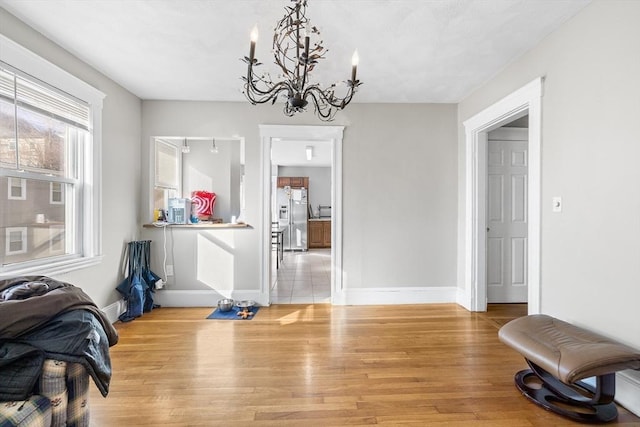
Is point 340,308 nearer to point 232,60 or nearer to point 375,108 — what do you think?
point 375,108

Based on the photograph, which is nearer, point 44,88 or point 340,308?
point 44,88

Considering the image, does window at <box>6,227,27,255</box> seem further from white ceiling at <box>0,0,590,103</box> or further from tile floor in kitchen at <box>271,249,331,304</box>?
tile floor in kitchen at <box>271,249,331,304</box>

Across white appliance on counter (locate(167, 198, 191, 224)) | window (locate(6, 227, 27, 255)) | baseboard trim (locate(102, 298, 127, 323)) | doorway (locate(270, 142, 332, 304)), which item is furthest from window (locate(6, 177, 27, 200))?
doorway (locate(270, 142, 332, 304))

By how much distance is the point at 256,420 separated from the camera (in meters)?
1.77

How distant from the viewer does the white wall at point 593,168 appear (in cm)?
182

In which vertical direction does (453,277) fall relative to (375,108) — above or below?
below

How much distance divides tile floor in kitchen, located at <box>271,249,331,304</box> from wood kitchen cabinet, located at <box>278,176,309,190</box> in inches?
95.3

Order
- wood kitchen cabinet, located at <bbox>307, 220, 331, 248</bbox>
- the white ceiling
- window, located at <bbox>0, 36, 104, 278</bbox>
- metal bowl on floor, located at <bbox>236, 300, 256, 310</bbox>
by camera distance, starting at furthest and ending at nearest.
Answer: wood kitchen cabinet, located at <bbox>307, 220, 331, 248</bbox> → metal bowl on floor, located at <bbox>236, 300, 256, 310</bbox> → window, located at <bbox>0, 36, 104, 278</bbox> → the white ceiling

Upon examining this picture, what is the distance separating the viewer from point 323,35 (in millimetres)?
2383

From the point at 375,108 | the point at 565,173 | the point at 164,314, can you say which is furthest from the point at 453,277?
the point at 164,314

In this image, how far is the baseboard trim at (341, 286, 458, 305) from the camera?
390 cm

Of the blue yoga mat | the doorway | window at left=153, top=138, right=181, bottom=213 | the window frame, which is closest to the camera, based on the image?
the window frame

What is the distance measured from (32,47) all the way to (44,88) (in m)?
0.28

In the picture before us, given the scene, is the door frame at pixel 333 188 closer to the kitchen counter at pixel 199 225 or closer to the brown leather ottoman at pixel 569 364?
the kitchen counter at pixel 199 225
